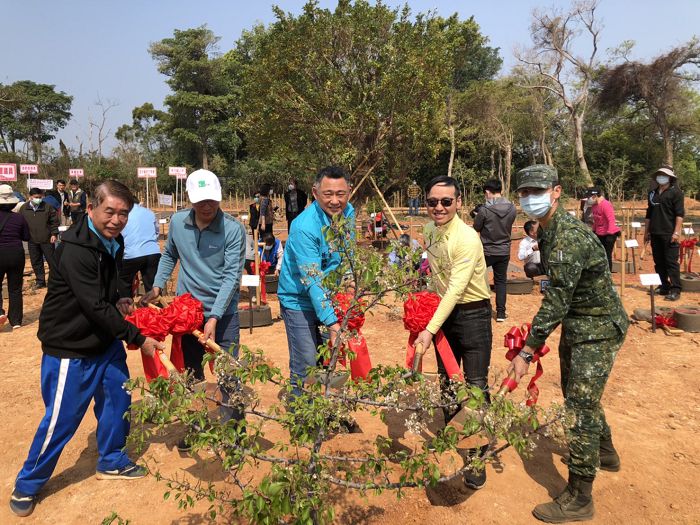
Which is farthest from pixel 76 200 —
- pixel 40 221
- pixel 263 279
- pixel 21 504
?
pixel 21 504

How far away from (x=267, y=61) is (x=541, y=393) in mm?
14536

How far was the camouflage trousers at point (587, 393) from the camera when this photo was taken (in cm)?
258

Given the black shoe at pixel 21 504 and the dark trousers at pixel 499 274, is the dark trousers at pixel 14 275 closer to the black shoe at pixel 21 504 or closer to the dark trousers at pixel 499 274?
the black shoe at pixel 21 504

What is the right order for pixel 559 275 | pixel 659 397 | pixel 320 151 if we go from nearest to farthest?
pixel 559 275
pixel 659 397
pixel 320 151

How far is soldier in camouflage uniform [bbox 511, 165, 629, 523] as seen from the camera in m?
2.45

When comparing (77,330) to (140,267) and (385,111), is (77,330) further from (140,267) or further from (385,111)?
(385,111)

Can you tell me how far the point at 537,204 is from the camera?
2584 millimetres

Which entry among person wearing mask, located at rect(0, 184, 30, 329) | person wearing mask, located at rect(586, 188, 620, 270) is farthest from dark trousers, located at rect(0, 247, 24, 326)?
person wearing mask, located at rect(586, 188, 620, 270)

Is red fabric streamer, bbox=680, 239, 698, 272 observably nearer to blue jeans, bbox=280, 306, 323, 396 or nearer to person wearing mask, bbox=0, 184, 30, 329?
blue jeans, bbox=280, 306, 323, 396

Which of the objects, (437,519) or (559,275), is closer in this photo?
(559,275)

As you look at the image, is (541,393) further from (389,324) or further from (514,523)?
(389,324)

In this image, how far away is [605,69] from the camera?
2653 cm

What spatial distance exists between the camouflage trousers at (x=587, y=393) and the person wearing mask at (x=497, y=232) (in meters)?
4.06

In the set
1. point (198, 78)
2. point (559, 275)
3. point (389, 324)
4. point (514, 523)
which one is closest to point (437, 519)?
point (514, 523)
